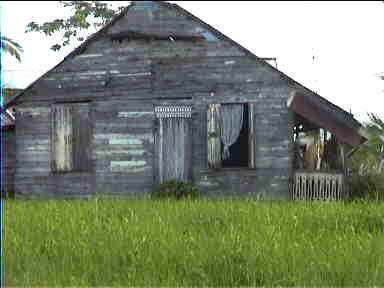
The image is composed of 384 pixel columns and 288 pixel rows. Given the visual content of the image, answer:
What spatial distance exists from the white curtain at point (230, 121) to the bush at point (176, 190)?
1557 millimetres

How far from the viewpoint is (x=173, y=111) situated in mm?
17609

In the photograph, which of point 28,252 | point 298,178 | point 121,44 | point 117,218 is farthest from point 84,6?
point 28,252

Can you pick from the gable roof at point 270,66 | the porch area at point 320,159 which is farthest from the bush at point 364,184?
the gable roof at point 270,66

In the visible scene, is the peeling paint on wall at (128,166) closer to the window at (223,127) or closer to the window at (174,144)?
the window at (174,144)

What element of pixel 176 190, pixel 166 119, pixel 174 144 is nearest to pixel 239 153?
pixel 174 144

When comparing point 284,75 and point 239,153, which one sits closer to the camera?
point 284,75

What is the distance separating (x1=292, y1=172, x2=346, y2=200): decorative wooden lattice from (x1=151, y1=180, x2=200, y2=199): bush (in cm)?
268

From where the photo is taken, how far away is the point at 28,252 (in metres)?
8.30

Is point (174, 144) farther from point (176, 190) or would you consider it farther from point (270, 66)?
point (270, 66)

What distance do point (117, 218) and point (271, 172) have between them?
7116 mm

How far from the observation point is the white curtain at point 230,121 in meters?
17.4

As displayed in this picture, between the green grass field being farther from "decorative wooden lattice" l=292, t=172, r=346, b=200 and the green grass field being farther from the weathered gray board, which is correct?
the weathered gray board

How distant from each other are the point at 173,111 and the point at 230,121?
5.23ft

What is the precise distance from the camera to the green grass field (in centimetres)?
701
